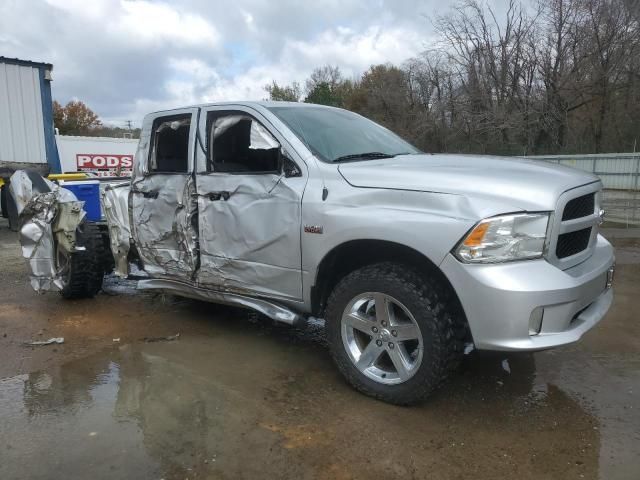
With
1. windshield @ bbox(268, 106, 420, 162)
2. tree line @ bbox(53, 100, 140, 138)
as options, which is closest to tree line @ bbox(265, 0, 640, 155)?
windshield @ bbox(268, 106, 420, 162)

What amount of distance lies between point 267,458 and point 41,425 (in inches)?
57.7

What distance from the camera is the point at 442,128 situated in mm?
37906

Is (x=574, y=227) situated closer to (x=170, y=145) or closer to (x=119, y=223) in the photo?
(x=170, y=145)

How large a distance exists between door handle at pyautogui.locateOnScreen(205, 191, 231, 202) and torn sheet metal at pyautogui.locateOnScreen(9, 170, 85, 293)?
6.89ft

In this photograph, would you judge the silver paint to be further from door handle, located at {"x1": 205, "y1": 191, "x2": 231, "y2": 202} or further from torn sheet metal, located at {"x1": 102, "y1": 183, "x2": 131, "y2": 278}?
torn sheet metal, located at {"x1": 102, "y1": 183, "x2": 131, "y2": 278}

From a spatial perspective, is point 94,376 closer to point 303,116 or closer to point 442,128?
point 303,116

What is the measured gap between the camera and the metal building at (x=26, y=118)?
1201 cm

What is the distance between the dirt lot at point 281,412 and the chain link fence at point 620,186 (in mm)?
7732

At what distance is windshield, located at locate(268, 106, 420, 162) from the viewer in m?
3.96

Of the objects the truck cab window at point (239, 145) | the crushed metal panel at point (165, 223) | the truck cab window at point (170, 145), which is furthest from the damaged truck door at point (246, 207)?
the truck cab window at point (170, 145)

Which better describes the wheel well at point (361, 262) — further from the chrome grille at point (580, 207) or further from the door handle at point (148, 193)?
the door handle at point (148, 193)

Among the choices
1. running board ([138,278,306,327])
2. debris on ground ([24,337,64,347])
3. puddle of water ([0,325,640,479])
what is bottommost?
puddle of water ([0,325,640,479])

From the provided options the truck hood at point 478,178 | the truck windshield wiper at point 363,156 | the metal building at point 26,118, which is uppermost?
the metal building at point 26,118

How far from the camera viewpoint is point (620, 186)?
42.4ft
